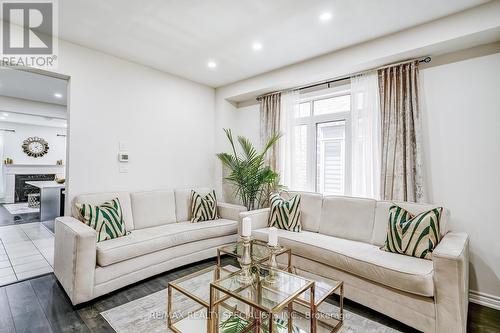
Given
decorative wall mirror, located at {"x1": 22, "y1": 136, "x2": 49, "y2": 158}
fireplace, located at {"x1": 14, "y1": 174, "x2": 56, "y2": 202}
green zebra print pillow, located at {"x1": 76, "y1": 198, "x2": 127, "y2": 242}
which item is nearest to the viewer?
green zebra print pillow, located at {"x1": 76, "y1": 198, "x2": 127, "y2": 242}

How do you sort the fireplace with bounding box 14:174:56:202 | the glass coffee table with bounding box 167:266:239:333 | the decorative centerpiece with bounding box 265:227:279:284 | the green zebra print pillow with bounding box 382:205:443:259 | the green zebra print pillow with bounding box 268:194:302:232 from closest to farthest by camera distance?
1. the glass coffee table with bounding box 167:266:239:333
2. the decorative centerpiece with bounding box 265:227:279:284
3. the green zebra print pillow with bounding box 382:205:443:259
4. the green zebra print pillow with bounding box 268:194:302:232
5. the fireplace with bounding box 14:174:56:202

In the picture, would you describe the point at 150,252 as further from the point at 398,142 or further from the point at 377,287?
the point at 398,142

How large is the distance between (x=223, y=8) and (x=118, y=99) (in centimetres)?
186

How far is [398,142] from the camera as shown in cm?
269

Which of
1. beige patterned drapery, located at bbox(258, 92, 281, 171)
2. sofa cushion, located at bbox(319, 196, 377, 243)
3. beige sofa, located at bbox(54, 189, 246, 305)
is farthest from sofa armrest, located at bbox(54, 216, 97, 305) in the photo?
beige patterned drapery, located at bbox(258, 92, 281, 171)

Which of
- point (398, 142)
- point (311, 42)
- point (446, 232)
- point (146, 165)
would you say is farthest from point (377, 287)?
point (146, 165)

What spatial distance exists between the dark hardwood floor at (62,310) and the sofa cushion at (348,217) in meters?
0.73

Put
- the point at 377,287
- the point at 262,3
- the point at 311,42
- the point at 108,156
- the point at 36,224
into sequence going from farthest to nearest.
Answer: the point at 36,224 < the point at 108,156 < the point at 311,42 < the point at 262,3 < the point at 377,287

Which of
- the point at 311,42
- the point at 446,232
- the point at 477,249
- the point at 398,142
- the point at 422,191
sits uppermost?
the point at 311,42

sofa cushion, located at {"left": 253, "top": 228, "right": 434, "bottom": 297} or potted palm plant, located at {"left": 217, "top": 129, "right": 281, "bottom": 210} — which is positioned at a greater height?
potted palm plant, located at {"left": 217, "top": 129, "right": 281, "bottom": 210}

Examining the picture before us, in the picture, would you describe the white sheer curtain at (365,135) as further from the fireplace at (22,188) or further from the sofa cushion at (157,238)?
the fireplace at (22,188)

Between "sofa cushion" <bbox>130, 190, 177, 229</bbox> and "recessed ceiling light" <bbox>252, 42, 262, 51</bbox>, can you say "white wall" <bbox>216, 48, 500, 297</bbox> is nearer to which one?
"recessed ceiling light" <bbox>252, 42, 262, 51</bbox>

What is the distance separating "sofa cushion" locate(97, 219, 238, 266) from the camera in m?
2.31

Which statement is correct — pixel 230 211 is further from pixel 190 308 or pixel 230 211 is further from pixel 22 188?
pixel 22 188
